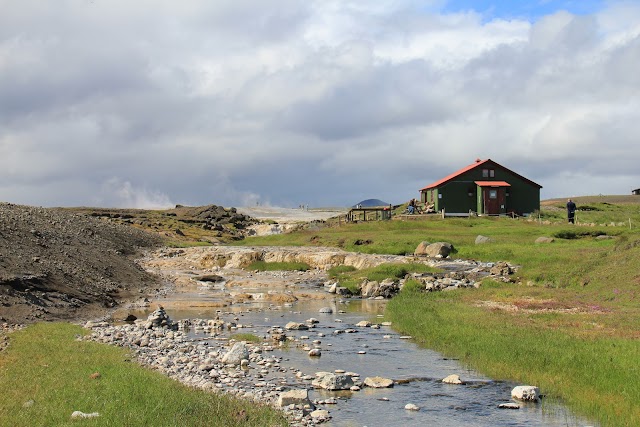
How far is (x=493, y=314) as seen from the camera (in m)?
27.9

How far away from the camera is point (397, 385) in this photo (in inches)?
705

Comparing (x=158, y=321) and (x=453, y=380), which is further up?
(x=158, y=321)

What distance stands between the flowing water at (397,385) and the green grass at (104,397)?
8.80ft

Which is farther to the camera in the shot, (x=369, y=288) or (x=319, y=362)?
(x=369, y=288)

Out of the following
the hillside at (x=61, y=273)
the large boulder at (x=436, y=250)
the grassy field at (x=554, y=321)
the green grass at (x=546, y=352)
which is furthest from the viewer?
the large boulder at (x=436, y=250)

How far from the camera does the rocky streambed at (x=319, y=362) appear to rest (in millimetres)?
15227

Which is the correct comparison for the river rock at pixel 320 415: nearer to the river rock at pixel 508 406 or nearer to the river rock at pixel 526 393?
the river rock at pixel 508 406

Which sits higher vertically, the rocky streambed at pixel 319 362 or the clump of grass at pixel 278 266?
the clump of grass at pixel 278 266

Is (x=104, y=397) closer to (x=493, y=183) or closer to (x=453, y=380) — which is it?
(x=453, y=380)

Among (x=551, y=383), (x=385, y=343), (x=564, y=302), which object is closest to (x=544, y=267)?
(x=564, y=302)

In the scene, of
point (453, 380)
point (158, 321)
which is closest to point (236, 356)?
point (453, 380)

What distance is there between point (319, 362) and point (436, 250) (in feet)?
123

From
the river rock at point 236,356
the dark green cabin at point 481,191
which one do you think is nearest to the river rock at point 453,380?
the river rock at point 236,356

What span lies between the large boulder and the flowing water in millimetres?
26692
